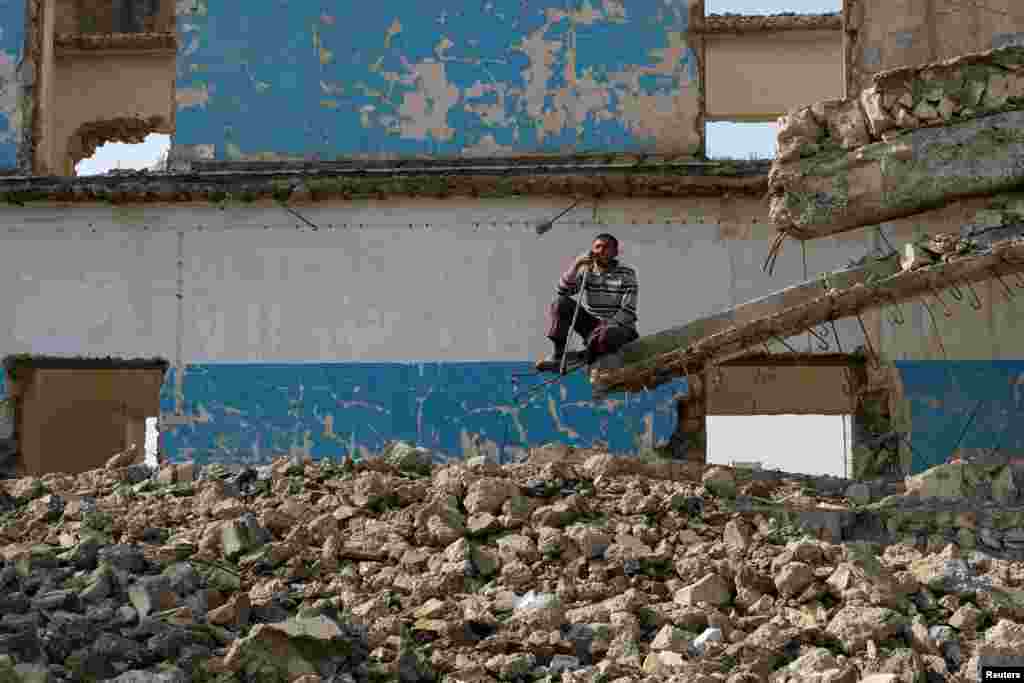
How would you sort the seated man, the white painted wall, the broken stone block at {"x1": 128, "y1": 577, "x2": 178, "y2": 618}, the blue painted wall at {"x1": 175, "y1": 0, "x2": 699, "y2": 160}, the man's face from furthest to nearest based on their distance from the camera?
1. the blue painted wall at {"x1": 175, "y1": 0, "x2": 699, "y2": 160}
2. the white painted wall
3. the man's face
4. the seated man
5. the broken stone block at {"x1": 128, "y1": 577, "x2": 178, "y2": 618}

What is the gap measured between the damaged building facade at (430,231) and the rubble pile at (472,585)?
4.02m

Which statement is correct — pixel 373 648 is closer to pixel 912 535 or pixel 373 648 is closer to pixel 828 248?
pixel 912 535

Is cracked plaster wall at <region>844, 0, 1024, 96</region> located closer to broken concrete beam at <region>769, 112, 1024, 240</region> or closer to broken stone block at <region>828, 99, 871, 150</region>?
broken stone block at <region>828, 99, 871, 150</region>

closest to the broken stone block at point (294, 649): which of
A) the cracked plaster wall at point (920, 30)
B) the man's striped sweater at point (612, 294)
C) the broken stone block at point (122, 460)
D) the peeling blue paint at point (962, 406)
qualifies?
the broken stone block at point (122, 460)

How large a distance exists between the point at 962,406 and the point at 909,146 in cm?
420

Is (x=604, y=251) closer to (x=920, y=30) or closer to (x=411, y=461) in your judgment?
(x=411, y=461)

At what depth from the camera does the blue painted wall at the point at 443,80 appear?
40.2 feet

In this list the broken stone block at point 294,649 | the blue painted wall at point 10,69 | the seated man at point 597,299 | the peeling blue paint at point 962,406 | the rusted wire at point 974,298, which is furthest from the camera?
the blue painted wall at point 10,69

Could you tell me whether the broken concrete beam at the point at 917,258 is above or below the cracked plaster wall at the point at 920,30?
below

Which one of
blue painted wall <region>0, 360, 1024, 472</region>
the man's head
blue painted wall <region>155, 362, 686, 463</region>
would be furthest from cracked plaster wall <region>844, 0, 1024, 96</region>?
the man's head

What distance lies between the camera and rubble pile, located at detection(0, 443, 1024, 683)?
17.4 ft

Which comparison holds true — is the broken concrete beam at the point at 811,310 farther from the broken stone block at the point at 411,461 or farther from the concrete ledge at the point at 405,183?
the concrete ledge at the point at 405,183

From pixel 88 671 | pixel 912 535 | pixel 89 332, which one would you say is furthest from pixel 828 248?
pixel 88 671

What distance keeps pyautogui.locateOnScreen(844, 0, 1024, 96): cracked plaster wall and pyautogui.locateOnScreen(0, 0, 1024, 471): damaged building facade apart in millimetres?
18
